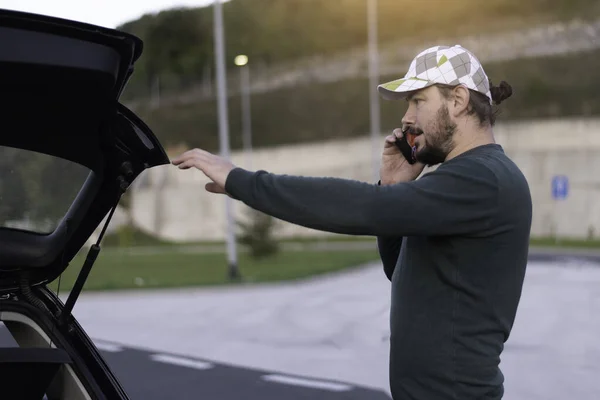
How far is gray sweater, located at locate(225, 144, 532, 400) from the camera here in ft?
7.27

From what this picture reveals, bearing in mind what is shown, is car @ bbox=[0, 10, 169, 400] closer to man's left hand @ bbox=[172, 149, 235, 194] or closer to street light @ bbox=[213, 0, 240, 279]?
man's left hand @ bbox=[172, 149, 235, 194]

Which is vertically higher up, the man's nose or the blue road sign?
the man's nose

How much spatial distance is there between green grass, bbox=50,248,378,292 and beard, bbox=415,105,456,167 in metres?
15.8

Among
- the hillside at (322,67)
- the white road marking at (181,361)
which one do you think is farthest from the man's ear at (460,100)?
the hillside at (322,67)

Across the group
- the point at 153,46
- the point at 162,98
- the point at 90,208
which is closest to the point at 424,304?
the point at 90,208

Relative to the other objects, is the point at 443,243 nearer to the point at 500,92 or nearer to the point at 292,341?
the point at 500,92

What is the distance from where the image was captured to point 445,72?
7.95 feet

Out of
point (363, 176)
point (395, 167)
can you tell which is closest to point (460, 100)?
point (395, 167)

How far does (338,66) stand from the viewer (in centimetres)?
6962

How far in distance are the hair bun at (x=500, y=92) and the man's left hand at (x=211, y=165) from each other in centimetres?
86

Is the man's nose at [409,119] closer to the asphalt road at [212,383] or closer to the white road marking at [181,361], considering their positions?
the asphalt road at [212,383]

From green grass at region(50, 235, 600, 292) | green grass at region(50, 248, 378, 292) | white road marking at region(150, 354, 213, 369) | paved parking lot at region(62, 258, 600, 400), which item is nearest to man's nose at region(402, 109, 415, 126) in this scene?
paved parking lot at region(62, 258, 600, 400)

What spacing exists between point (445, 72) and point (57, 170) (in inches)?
61.6

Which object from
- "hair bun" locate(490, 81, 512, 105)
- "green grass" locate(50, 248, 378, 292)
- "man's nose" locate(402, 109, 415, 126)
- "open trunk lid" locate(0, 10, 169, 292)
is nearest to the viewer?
"open trunk lid" locate(0, 10, 169, 292)
